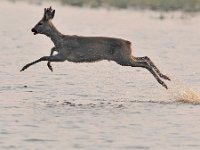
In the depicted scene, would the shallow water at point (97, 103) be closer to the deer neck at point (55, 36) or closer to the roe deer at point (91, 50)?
the roe deer at point (91, 50)

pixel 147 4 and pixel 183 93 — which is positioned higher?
pixel 147 4

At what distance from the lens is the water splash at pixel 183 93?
666 inches

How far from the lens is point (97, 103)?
1652cm

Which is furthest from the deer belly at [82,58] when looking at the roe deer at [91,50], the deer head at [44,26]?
the deer head at [44,26]

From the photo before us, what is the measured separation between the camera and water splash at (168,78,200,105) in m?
16.9

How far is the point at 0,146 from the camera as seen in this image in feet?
39.5

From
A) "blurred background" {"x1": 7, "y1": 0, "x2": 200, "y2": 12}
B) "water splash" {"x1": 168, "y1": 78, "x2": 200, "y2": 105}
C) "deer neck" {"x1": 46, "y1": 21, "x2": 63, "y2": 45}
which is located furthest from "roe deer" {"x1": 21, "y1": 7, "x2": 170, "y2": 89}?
"blurred background" {"x1": 7, "y1": 0, "x2": 200, "y2": 12}

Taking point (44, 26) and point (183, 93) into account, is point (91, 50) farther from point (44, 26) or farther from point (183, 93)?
point (183, 93)

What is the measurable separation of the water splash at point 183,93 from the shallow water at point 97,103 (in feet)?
0.33

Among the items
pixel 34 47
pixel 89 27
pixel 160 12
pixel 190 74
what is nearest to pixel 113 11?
pixel 160 12

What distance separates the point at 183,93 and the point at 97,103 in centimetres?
195

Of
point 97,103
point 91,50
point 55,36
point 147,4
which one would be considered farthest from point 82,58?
point 147,4

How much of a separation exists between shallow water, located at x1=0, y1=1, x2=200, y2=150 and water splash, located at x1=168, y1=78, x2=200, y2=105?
102mm

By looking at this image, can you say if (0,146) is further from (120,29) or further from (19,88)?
(120,29)
